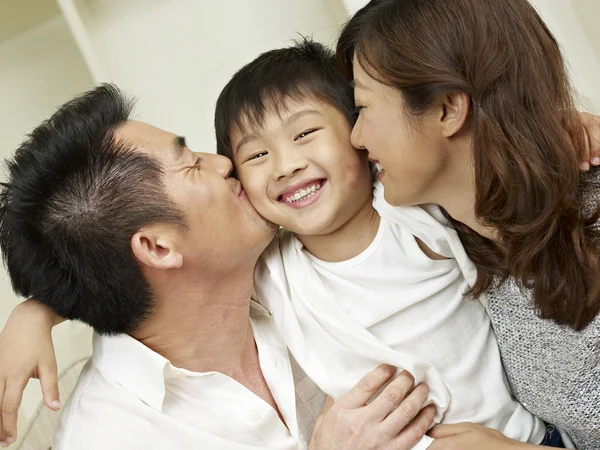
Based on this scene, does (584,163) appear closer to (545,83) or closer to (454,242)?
(545,83)

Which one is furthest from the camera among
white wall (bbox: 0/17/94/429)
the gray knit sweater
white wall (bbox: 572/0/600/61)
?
white wall (bbox: 0/17/94/429)

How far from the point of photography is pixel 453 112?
1236 mm

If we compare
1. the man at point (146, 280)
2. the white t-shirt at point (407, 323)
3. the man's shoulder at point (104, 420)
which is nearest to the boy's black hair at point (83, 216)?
the man at point (146, 280)

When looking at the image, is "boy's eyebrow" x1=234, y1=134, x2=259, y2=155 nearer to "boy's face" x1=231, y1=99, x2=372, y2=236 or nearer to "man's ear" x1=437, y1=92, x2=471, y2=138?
"boy's face" x1=231, y1=99, x2=372, y2=236

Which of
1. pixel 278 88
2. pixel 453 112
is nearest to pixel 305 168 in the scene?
pixel 278 88

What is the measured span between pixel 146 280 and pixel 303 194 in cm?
37

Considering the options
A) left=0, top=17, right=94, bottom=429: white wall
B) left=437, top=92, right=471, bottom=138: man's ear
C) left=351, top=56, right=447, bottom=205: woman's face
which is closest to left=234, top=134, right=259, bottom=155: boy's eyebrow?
left=351, top=56, right=447, bottom=205: woman's face

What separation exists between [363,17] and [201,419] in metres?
0.88

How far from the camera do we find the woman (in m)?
1.18

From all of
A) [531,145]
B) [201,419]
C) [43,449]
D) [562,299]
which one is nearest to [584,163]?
[531,145]

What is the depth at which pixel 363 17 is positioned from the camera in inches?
52.2

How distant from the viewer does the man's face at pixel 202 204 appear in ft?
4.46

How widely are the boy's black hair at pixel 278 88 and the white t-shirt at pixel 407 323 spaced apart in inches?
9.8

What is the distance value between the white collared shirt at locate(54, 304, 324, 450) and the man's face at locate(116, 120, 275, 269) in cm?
24
